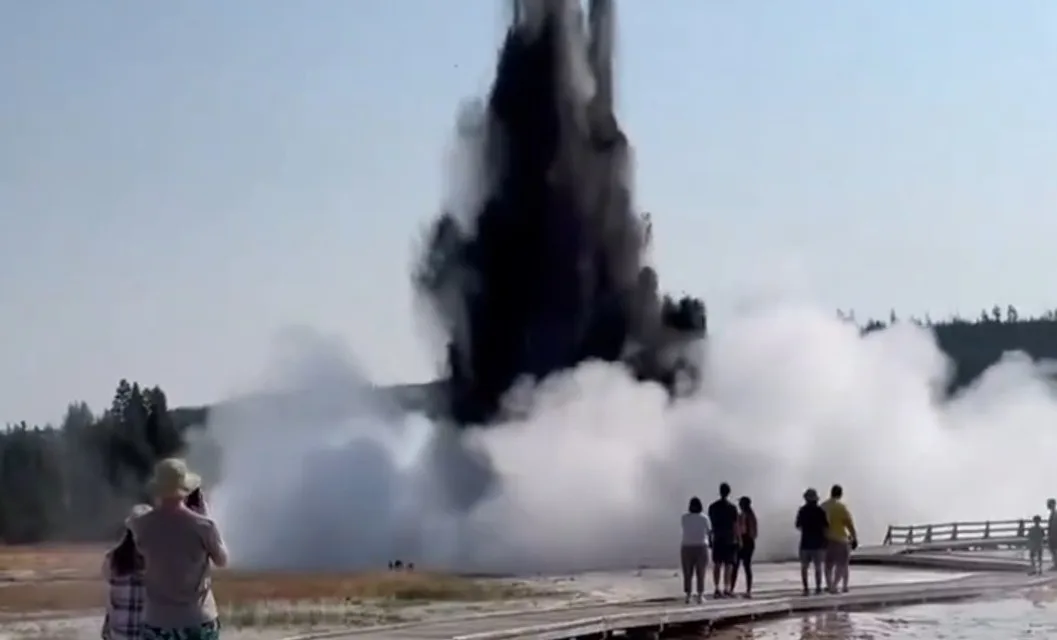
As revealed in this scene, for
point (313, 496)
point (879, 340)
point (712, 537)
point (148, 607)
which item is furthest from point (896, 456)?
point (148, 607)

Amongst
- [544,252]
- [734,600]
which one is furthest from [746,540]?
[544,252]

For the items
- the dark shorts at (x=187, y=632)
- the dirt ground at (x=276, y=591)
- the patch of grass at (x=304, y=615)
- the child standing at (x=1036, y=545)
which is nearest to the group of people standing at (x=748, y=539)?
the dirt ground at (x=276, y=591)

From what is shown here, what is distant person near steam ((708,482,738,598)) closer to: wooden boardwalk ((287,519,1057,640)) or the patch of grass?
Answer: wooden boardwalk ((287,519,1057,640))

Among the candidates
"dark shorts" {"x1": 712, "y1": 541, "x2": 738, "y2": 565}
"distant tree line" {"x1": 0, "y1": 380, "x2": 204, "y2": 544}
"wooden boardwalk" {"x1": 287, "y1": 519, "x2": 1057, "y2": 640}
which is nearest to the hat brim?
"wooden boardwalk" {"x1": 287, "y1": 519, "x2": 1057, "y2": 640}

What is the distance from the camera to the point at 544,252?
67438mm

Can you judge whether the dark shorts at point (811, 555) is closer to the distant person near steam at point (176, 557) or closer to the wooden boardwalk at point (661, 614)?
the wooden boardwalk at point (661, 614)

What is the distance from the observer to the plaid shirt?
10039 mm

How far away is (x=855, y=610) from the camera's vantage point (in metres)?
25.8

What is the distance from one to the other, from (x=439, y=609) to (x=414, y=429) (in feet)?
153

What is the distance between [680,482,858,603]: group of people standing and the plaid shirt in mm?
16598

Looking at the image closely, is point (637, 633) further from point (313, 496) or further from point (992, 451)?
point (992, 451)

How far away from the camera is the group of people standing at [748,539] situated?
26.3 metres

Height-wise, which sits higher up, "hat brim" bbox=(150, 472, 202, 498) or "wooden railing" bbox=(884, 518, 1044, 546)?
"wooden railing" bbox=(884, 518, 1044, 546)

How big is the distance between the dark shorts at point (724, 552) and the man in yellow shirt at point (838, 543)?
1.60m
